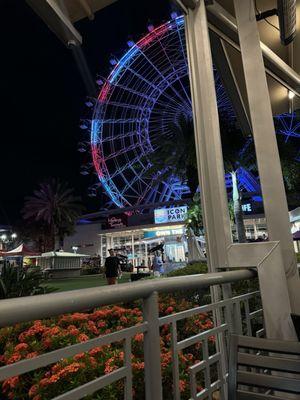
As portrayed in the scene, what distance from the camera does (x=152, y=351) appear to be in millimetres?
1479

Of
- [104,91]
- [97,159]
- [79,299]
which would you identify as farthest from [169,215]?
[79,299]

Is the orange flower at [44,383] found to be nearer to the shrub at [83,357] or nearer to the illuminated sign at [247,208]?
the shrub at [83,357]

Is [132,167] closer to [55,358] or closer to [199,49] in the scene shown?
[199,49]

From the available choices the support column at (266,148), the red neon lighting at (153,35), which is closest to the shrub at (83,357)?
the support column at (266,148)

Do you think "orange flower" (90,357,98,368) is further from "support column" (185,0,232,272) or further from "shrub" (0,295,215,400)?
"support column" (185,0,232,272)

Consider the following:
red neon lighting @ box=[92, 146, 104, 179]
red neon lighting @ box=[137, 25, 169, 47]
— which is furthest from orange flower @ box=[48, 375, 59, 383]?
red neon lighting @ box=[92, 146, 104, 179]

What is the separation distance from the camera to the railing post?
1.45 m

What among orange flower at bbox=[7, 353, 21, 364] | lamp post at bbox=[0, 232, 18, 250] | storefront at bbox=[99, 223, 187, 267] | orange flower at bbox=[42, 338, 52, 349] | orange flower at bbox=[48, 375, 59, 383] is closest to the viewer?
orange flower at bbox=[48, 375, 59, 383]

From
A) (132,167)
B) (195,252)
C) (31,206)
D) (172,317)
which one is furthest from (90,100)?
(172,317)

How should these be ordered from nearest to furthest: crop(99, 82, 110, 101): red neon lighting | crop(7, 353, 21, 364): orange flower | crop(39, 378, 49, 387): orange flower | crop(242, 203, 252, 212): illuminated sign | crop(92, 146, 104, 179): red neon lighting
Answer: crop(39, 378, 49, 387): orange flower
crop(7, 353, 21, 364): orange flower
crop(99, 82, 110, 101): red neon lighting
crop(92, 146, 104, 179): red neon lighting
crop(242, 203, 252, 212): illuminated sign

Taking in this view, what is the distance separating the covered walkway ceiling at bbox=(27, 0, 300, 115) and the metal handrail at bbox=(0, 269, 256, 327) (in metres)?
2.24

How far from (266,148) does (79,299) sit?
2282 mm

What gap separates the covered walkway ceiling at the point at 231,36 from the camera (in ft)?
9.20

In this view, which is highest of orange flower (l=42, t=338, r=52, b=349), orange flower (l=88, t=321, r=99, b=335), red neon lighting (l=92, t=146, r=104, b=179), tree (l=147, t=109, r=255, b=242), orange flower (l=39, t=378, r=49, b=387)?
red neon lighting (l=92, t=146, r=104, b=179)
